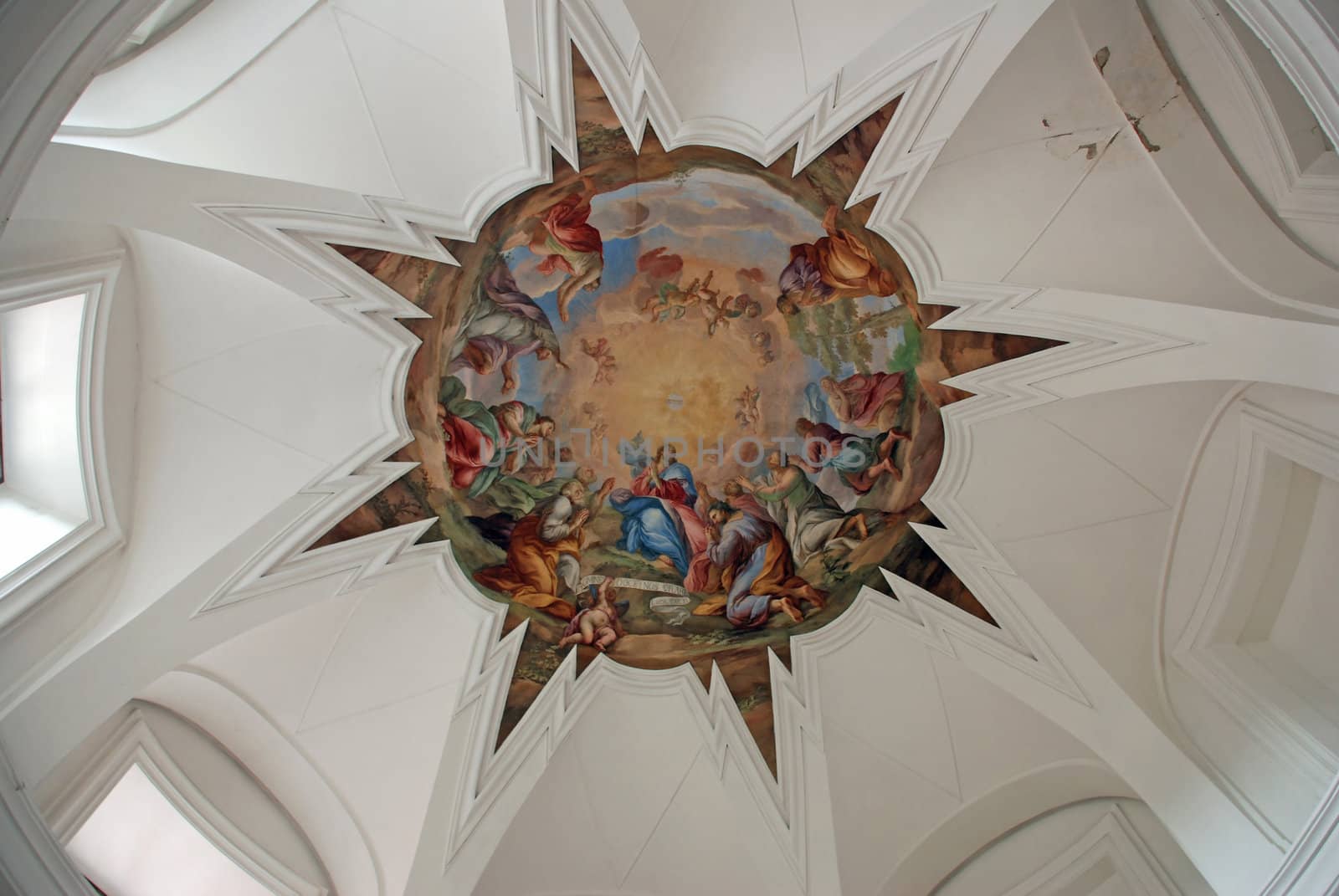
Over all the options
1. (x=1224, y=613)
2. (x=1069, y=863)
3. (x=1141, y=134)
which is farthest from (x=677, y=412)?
(x=1069, y=863)

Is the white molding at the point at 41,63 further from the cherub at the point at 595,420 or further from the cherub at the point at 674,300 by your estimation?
the cherub at the point at 595,420

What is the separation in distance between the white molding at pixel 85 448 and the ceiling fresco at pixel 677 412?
6.27ft

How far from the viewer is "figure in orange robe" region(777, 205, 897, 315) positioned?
8602mm

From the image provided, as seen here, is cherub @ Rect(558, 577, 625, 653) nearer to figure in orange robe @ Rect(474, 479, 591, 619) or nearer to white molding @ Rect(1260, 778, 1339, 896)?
figure in orange robe @ Rect(474, 479, 591, 619)

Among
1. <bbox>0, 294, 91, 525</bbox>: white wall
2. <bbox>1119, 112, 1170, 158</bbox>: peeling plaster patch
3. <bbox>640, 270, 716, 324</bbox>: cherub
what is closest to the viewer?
<bbox>0, 294, 91, 525</bbox>: white wall

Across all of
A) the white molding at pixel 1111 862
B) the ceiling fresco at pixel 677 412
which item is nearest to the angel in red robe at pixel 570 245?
the ceiling fresco at pixel 677 412

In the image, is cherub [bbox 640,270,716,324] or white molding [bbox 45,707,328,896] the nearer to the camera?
white molding [bbox 45,707,328,896]

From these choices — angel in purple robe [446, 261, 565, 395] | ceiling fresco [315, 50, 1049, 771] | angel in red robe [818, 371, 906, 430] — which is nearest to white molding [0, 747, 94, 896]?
ceiling fresco [315, 50, 1049, 771]

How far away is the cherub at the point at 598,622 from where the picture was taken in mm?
10211

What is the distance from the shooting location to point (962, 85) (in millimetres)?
6812

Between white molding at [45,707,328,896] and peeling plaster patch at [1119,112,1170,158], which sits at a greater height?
peeling plaster patch at [1119,112,1170,158]

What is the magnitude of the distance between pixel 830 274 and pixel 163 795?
8048 mm

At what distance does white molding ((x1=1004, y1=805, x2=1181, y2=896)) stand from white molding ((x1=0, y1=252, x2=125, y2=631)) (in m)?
9.26

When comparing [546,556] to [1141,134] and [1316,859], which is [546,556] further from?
[1316,859]
